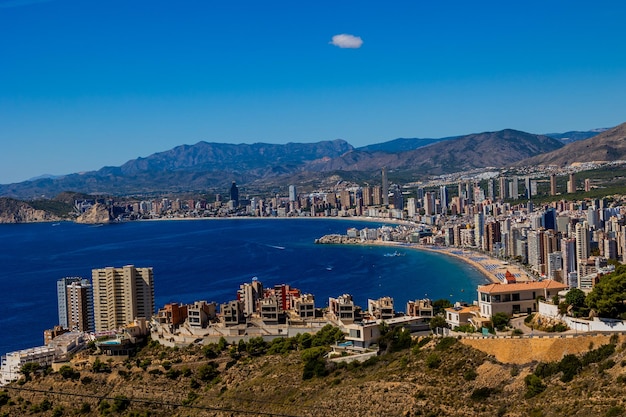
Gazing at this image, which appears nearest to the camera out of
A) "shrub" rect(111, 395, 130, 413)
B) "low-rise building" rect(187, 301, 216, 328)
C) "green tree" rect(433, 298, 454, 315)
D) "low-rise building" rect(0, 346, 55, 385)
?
"shrub" rect(111, 395, 130, 413)

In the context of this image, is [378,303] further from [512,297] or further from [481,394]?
[481,394]

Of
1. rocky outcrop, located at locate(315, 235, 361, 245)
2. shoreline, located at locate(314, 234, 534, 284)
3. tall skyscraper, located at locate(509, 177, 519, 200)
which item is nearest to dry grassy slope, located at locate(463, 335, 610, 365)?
shoreline, located at locate(314, 234, 534, 284)

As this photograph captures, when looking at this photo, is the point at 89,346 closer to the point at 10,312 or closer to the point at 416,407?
the point at 416,407

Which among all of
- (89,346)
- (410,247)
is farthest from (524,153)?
(89,346)

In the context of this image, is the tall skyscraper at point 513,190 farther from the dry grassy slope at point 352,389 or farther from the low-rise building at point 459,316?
the dry grassy slope at point 352,389

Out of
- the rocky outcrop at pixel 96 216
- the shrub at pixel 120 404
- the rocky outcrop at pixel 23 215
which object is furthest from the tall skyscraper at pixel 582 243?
the rocky outcrop at pixel 23 215

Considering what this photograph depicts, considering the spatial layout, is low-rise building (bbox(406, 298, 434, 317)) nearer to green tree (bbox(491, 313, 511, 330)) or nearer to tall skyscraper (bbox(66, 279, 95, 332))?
green tree (bbox(491, 313, 511, 330))

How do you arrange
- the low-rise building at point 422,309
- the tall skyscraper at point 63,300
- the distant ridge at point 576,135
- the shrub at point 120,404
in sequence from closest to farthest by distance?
the shrub at point 120,404 → the low-rise building at point 422,309 → the tall skyscraper at point 63,300 → the distant ridge at point 576,135
